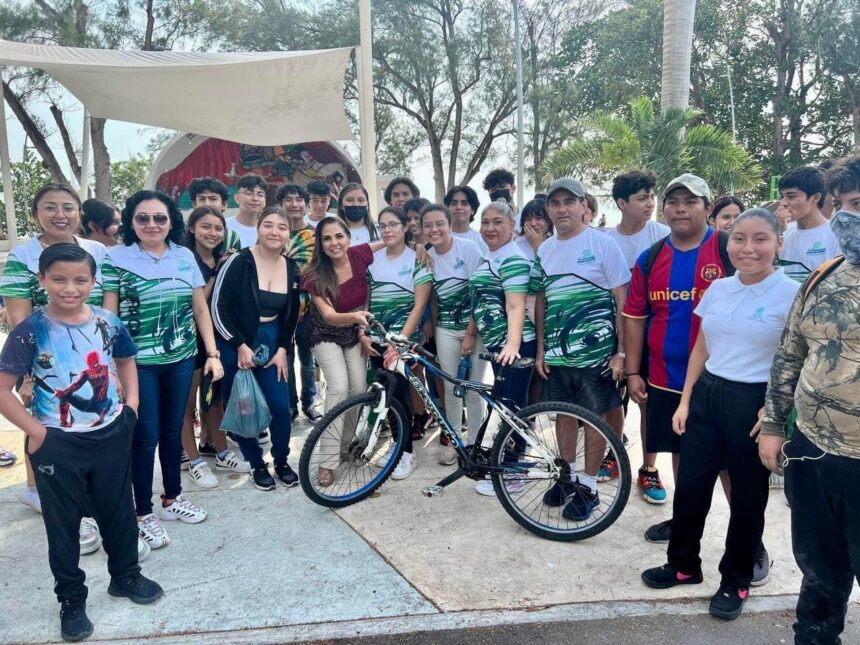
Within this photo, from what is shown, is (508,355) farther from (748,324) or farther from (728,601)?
(728,601)

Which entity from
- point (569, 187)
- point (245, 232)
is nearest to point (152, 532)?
point (245, 232)

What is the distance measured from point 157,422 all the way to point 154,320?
22.1 inches

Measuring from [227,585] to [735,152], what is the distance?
1234cm

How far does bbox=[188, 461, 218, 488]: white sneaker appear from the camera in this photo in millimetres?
4016

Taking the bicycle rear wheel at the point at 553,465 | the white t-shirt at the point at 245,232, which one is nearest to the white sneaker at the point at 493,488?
the bicycle rear wheel at the point at 553,465

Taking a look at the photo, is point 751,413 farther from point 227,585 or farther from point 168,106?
point 168,106

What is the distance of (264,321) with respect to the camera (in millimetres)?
3900

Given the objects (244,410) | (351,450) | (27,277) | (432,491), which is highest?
(27,277)

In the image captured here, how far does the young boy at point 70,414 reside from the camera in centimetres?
247

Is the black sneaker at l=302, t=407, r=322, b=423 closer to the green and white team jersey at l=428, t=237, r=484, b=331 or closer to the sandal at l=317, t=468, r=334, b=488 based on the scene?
the sandal at l=317, t=468, r=334, b=488

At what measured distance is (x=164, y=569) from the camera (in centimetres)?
306

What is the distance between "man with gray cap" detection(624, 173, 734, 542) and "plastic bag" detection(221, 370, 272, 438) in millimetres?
2268

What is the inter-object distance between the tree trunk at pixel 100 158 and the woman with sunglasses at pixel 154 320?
704 inches

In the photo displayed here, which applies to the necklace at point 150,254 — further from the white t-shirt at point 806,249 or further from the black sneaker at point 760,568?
the white t-shirt at point 806,249
